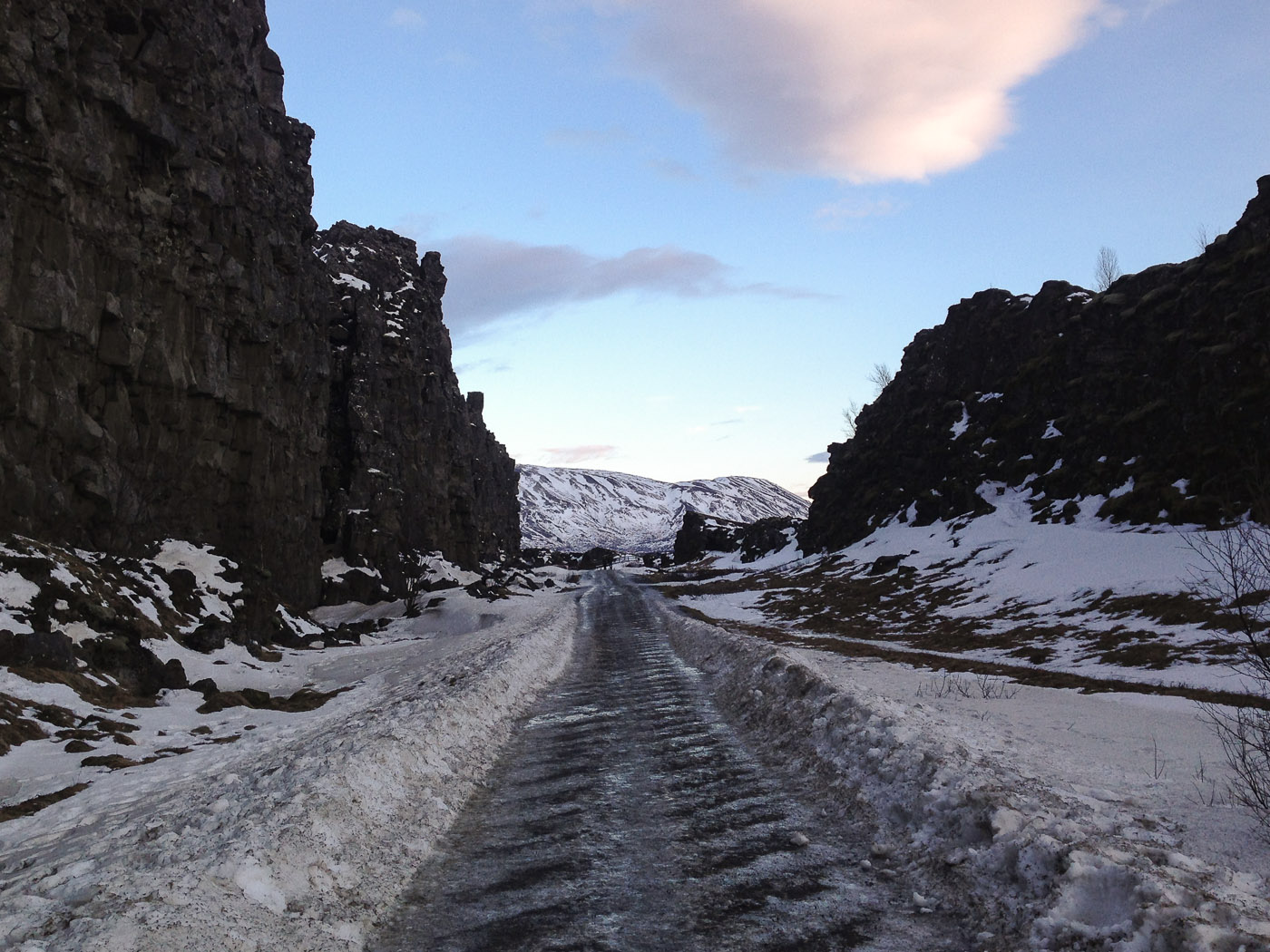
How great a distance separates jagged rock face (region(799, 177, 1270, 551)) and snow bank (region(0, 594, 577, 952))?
→ 25.9m

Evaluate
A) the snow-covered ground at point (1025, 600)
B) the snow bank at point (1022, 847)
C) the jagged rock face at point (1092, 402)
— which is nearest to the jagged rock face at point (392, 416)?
the snow-covered ground at point (1025, 600)

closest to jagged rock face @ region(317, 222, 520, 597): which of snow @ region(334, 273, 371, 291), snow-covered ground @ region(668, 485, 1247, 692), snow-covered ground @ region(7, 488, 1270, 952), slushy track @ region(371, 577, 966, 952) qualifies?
snow @ region(334, 273, 371, 291)

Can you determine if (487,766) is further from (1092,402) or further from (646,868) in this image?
(1092,402)

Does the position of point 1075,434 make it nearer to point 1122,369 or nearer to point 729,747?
point 1122,369

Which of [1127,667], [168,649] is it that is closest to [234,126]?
[168,649]

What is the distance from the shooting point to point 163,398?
3000cm

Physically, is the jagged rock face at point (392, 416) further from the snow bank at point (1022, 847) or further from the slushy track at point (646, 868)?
the snow bank at point (1022, 847)

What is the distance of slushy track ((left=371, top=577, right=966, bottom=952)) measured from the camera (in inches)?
237

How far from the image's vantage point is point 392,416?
62062 millimetres

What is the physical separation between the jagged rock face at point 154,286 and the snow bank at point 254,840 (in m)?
15.7

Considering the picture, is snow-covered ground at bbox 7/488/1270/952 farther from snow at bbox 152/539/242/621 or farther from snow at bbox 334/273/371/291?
snow at bbox 334/273/371/291

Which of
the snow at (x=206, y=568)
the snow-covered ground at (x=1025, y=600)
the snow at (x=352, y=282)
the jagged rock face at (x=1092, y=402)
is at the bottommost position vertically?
the snow-covered ground at (x=1025, y=600)

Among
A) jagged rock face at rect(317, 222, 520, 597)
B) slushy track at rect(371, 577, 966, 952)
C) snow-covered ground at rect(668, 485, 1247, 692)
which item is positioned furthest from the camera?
jagged rock face at rect(317, 222, 520, 597)

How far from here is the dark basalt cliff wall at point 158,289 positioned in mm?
23125
